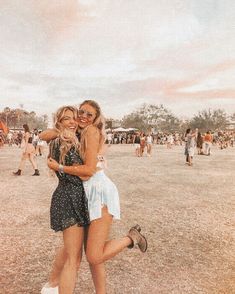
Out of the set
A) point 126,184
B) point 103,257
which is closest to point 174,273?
point 103,257

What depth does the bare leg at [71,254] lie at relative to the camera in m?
2.79

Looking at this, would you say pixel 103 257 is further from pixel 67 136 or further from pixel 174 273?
pixel 174 273

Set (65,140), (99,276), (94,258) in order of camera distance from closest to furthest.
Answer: (65,140), (94,258), (99,276)

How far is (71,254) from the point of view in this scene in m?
2.82

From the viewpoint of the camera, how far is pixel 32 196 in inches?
323

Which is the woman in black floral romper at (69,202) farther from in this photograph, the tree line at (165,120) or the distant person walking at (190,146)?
the tree line at (165,120)

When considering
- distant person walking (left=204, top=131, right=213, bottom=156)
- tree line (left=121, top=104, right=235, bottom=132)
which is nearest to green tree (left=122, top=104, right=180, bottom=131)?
tree line (left=121, top=104, right=235, bottom=132)

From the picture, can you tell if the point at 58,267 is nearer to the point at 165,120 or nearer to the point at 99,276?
the point at 99,276

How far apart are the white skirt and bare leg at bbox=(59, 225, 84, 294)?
156mm

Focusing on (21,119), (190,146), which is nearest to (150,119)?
(21,119)

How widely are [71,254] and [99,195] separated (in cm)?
47

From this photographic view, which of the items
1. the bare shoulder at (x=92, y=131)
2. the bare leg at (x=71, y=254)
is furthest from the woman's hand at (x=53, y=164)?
the bare leg at (x=71, y=254)

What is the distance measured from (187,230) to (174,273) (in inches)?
66.8

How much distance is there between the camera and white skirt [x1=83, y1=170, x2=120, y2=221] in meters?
2.82
